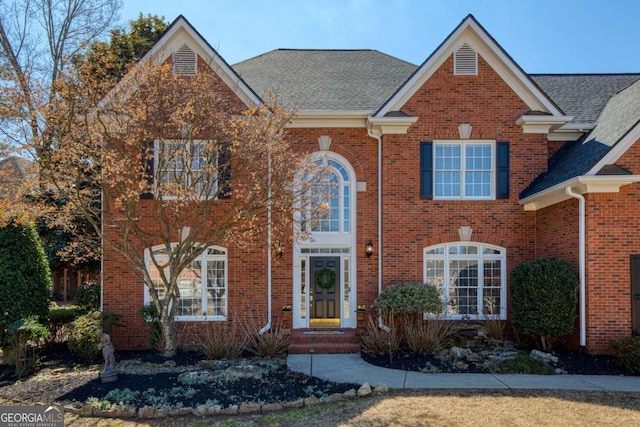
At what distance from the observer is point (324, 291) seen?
12.7 m

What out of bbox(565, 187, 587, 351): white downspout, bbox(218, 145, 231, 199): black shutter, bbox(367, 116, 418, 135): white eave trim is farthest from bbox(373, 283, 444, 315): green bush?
bbox(218, 145, 231, 199): black shutter

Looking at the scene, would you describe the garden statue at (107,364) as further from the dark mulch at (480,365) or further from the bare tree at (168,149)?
the dark mulch at (480,365)

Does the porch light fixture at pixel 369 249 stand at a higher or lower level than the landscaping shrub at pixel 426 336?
higher

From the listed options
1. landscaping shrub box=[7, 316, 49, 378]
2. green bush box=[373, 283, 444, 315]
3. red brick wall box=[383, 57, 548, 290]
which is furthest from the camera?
red brick wall box=[383, 57, 548, 290]

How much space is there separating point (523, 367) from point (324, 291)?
516 cm

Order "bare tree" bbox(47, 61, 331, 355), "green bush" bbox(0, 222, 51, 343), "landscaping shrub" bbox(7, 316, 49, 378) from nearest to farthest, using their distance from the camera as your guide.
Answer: "bare tree" bbox(47, 61, 331, 355), "landscaping shrub" bbox(7, 316, 49, 378), "green bush" bbox(0, 222, 51, 343)

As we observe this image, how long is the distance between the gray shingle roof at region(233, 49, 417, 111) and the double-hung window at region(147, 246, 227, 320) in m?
4.55

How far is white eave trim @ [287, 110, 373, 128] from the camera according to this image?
12133 millimetres

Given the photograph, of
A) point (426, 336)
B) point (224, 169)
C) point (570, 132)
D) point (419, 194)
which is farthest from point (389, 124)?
point (426, 336)

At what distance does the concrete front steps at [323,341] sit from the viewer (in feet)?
37.3

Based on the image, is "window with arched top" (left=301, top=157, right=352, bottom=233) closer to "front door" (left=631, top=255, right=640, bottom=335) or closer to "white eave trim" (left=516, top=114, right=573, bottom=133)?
"white eave trim" (left=516, top=114, right=573, bottom=133)

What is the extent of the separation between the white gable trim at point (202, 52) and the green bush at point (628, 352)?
369 inches

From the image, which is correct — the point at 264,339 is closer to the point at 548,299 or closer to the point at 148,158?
the point at 148,158

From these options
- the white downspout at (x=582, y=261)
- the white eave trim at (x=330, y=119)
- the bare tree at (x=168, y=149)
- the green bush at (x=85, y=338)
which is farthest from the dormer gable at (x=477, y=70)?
the green bush at (x=85, y=338)
